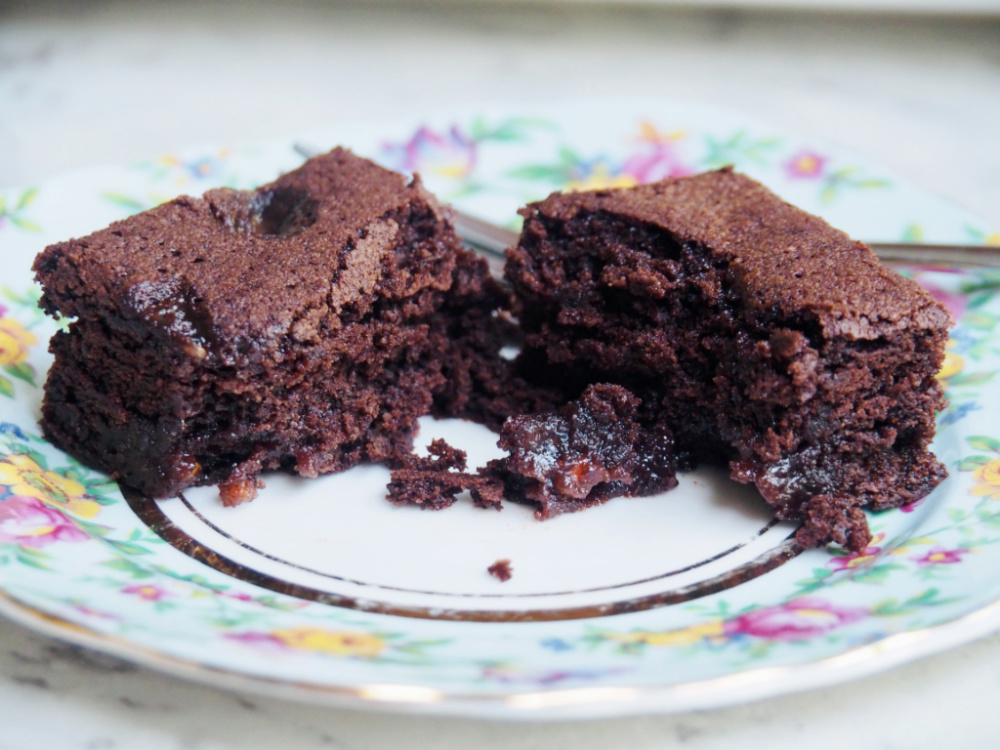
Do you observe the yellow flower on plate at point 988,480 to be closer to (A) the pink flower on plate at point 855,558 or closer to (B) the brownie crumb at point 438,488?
(A) the pink flower on plate at point 855,558

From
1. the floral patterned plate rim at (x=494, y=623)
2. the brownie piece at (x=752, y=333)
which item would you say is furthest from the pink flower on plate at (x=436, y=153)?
the brownie piece at (x=752, y=333)

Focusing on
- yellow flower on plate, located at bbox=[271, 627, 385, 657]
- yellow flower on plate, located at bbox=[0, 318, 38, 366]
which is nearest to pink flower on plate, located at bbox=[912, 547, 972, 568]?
yellow flower on plate, located at bbox=[271, 627, 385, 657]

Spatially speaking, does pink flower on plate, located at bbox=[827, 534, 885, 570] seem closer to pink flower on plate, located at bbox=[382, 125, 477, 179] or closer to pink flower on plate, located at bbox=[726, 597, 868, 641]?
pink flower on plate, located at bbox=[726, 597, 868, 641]

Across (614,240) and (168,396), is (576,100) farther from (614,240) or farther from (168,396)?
(168,396)

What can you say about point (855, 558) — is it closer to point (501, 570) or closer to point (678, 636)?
point (678, 636)

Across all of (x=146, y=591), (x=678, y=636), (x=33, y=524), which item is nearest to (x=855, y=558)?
(x=678, y=636)

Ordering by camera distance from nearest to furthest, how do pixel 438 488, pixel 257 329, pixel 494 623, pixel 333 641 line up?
pixel 333 641
pixel 494 623
pixel 257 329
pixel 438 488
